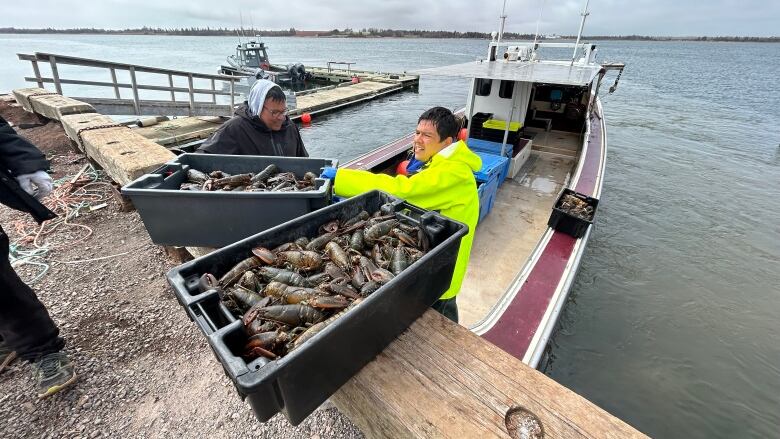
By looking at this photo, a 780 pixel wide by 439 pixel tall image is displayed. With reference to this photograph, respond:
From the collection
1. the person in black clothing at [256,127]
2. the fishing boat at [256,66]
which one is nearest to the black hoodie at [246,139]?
the person in black clothing at [256,127]

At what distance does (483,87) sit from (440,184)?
325 inches

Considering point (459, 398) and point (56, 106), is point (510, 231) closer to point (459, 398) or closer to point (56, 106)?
point (459, 398)

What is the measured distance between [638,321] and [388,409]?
665 cm

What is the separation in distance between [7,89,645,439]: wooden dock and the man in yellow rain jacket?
1.84 ft

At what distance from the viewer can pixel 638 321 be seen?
19.5 ft

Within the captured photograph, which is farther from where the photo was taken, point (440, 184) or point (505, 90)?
point (505, 90)

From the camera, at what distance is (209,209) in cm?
198

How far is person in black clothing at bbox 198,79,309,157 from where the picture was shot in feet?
10.1

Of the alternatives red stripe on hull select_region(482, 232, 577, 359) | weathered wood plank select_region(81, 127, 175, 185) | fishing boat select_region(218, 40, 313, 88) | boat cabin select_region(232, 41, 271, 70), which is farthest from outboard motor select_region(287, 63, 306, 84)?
red stripe on hull select_region(482, 232, 577, 359)

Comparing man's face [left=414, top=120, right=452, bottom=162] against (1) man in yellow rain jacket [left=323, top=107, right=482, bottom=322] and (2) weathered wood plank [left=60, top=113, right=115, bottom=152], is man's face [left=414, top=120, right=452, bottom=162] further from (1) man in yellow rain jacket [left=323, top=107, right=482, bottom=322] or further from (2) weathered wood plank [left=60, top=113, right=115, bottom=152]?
(2) weathered wood plank [left=60, top=113, right=115, bottom=152]

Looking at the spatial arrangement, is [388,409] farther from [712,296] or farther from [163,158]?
[712,296]

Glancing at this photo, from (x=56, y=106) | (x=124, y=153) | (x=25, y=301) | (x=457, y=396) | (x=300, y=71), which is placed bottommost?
(x=25, y=301)

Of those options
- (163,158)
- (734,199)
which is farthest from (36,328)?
(734,199)

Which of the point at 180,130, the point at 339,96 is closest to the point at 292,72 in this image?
the point at 339,96
